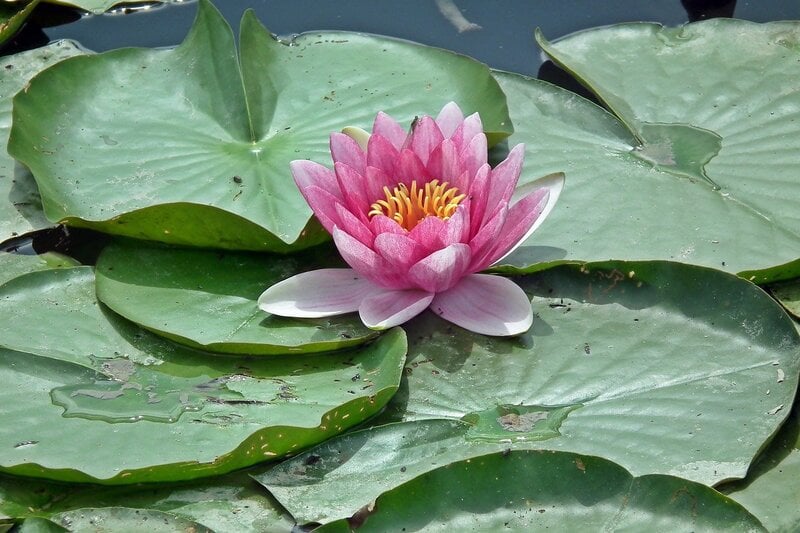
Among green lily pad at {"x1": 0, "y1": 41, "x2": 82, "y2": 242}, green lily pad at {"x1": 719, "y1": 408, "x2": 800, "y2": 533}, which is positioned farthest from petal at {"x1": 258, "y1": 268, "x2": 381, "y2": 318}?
green lily pad at {"x1": 719, "y1": 408, "x2": 800, "y2": 533}

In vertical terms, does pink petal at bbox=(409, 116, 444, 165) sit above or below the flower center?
above

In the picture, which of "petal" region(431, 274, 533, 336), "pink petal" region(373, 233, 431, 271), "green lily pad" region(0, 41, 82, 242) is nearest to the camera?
"pink petal" region(373, 233, 431, 271)

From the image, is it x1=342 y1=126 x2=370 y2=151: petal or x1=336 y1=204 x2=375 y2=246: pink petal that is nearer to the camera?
x1=336 y1=204 x2=375 y2=246: pink petal

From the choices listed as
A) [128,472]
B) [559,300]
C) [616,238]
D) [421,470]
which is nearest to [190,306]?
[128,472]

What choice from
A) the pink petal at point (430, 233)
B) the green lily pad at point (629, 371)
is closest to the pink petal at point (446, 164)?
the pink petal at point (430, 233)

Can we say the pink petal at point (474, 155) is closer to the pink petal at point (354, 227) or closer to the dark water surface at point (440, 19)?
the pink petal at point (354, 227)

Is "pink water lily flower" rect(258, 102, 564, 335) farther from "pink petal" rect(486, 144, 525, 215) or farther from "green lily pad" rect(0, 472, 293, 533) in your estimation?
"green lily pad" rect(0, 472, 293, 533)

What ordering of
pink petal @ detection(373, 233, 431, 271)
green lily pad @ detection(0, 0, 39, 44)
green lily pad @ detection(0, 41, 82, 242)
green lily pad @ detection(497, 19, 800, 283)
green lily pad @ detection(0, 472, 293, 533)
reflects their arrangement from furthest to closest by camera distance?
green lily pad @ detection(0, 0, 39, 44), green lily pad @ detection(0, 41, 82, 242), green lily pad @ detection(497, 19, 800, 283), pink petal @ detection(373, 233, 431, 271), green lily pad @ detection(0, 472, 293, 533)

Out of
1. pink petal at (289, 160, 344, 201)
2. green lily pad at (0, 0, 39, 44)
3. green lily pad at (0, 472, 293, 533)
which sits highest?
green lily pad at (0, 0, 39, 44)
